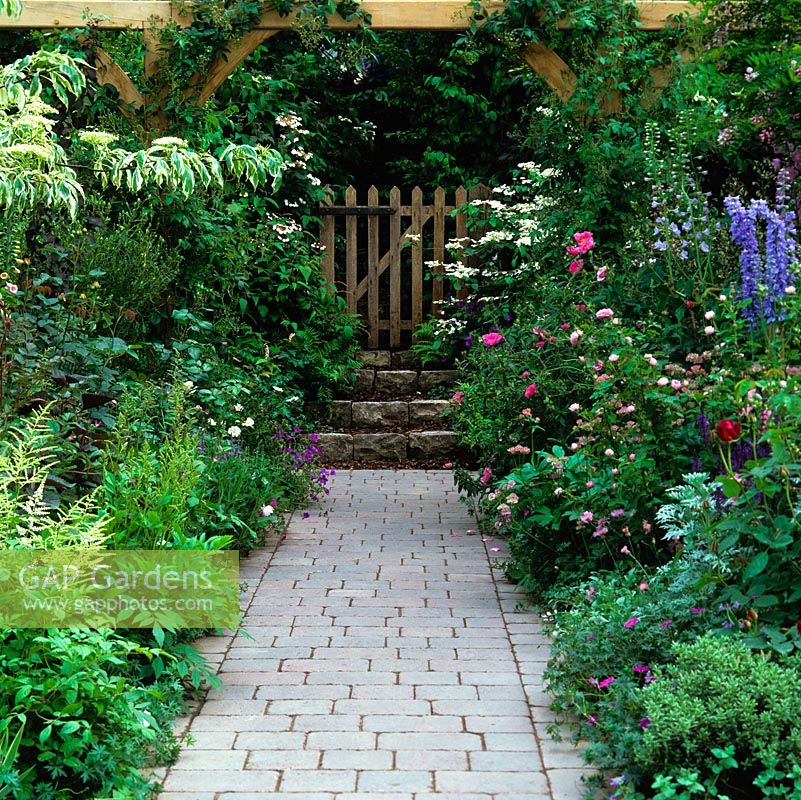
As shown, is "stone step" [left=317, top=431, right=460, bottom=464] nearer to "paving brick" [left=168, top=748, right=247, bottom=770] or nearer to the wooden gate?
the wooden gate

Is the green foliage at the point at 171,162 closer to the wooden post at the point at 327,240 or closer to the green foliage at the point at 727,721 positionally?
the wooden post at the point at 327,240

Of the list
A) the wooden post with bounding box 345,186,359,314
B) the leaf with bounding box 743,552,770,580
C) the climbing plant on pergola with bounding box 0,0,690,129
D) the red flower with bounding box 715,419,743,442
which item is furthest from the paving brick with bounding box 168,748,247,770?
the wooden post with bounding box 345,186,359,314

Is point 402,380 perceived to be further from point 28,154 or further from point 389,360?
point 28,154

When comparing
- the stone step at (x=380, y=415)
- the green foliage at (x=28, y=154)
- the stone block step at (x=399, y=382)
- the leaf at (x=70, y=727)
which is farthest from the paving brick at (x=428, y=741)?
the stone block step at (x=399, y=382)

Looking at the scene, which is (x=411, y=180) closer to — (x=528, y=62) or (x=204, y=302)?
(x=528, y=62)

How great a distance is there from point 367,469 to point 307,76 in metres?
3.79

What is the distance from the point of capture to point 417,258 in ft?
32.7

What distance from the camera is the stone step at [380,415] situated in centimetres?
912

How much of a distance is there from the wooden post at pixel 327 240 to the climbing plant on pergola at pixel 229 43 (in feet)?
7.45

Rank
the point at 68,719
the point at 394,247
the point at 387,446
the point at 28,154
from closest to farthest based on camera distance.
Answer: the point at 68,719 < the point at 28,154 < the point at 387,446 < the point at 394,247

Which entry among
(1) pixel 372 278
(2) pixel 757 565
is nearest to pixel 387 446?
(1) pixel 372 278

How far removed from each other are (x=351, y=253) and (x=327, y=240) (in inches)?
9.9

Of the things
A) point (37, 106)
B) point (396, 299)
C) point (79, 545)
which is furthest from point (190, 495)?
point (396, 299)

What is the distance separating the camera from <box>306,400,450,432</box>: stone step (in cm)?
912
